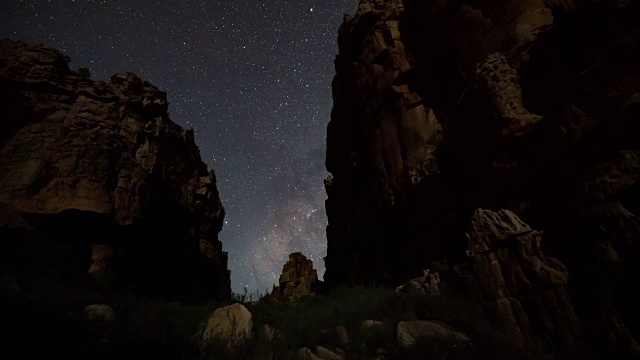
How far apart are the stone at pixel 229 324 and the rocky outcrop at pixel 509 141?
5.12m

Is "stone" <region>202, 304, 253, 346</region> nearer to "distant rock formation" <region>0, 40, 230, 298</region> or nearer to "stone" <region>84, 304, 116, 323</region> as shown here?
"stone" <region>84, 304, 116, 323</region>

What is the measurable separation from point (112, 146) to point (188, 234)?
7715 mm

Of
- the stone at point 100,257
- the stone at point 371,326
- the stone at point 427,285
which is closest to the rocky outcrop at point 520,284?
the stone at point 427,285

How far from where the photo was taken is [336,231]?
941 inches

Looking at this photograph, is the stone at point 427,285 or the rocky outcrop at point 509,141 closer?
the rocky outcrop at point 509,141

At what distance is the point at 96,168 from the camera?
12.8 metres

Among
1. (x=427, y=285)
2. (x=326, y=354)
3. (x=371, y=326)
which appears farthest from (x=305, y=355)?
(x=427, y=285)

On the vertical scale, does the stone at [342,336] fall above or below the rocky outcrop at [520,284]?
below

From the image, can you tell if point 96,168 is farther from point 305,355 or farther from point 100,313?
point 305,355

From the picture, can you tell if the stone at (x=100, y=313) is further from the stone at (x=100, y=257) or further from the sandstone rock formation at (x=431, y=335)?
the stone at (x=100, y=257)

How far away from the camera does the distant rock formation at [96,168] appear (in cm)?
1134

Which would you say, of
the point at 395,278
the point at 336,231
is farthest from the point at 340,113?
the point at 395,278

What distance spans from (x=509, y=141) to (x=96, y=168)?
14591 millimetres

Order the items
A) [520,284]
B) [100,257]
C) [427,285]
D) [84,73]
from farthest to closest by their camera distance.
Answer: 1. [84,73]
2. [100,257]
3. [427,285]
4. [520,284]
